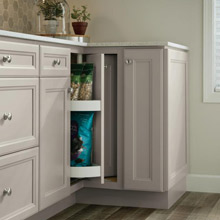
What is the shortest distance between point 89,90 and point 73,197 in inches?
28.6

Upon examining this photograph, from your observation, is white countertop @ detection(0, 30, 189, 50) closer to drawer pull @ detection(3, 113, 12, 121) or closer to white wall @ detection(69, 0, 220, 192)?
white wall @ detection(69, 0, 220, 192)

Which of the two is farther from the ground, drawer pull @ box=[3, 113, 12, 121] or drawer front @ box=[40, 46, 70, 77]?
drawer front @ box=[40, 46, 70, 77]

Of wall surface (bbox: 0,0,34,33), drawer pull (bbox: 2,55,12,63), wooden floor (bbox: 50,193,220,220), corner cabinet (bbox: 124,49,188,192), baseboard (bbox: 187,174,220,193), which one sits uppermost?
wall surface (bbox: 0,0,34,33)

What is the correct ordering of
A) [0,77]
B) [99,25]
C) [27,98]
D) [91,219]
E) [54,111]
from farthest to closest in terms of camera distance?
[99,25], [91,219], [54,111], [27,98], [0,77]

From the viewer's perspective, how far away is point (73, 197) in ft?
10.7

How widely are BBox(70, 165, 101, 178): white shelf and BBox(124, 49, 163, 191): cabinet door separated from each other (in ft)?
0.65

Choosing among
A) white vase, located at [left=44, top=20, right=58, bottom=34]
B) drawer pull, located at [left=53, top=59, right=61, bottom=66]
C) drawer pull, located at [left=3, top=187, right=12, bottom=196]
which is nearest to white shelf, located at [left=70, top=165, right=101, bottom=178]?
drawer pull, located at [left=53, top=59, right=61, bottom=66]

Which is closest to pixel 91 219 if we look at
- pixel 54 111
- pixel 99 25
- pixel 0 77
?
pixel 54 111

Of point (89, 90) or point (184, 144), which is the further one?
point (184, 144)

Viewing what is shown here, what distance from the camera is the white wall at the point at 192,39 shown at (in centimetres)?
358

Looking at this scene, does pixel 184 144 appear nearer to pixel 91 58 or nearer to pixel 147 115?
pixel 147 115

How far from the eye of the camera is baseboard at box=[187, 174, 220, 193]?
3555 millimetres

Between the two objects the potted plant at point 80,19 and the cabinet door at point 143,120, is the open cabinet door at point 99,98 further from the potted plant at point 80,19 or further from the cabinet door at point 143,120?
the potted plant at point 80,19

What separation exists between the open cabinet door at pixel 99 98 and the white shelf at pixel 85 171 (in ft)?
0.11
